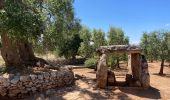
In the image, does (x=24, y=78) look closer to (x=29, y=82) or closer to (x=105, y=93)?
(x=29, y=82)

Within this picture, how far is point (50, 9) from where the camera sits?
20.8 metres

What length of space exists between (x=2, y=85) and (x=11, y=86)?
0.58 metres

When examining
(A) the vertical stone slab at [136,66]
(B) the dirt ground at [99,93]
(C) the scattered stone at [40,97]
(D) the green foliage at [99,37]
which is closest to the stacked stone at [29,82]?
(B) the dirt ground at [99,93]

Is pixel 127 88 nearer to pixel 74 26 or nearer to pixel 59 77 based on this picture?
pixel 59 77

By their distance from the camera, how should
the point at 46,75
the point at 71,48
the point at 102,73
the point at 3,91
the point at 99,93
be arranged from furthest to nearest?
the point at 71,48 < the point at 46,75 < the point at 102,73 < the point at 99,93 < the point at 3,91

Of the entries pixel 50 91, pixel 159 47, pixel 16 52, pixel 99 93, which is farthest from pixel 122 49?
pixel 159 47

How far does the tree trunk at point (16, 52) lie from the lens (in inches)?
797

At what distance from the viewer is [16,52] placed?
21.0m

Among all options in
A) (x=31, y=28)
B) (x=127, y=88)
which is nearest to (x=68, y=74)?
(x=127, y=88)

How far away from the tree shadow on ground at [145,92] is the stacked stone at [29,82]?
16.2 feet

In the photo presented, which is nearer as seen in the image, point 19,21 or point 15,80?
point 19,21

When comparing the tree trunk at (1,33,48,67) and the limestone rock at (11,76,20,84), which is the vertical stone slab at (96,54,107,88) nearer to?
the limestone rock at (11,76,20,84)

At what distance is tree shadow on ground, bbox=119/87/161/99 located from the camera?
18.3 metres

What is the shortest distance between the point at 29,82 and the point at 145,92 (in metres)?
8.12
